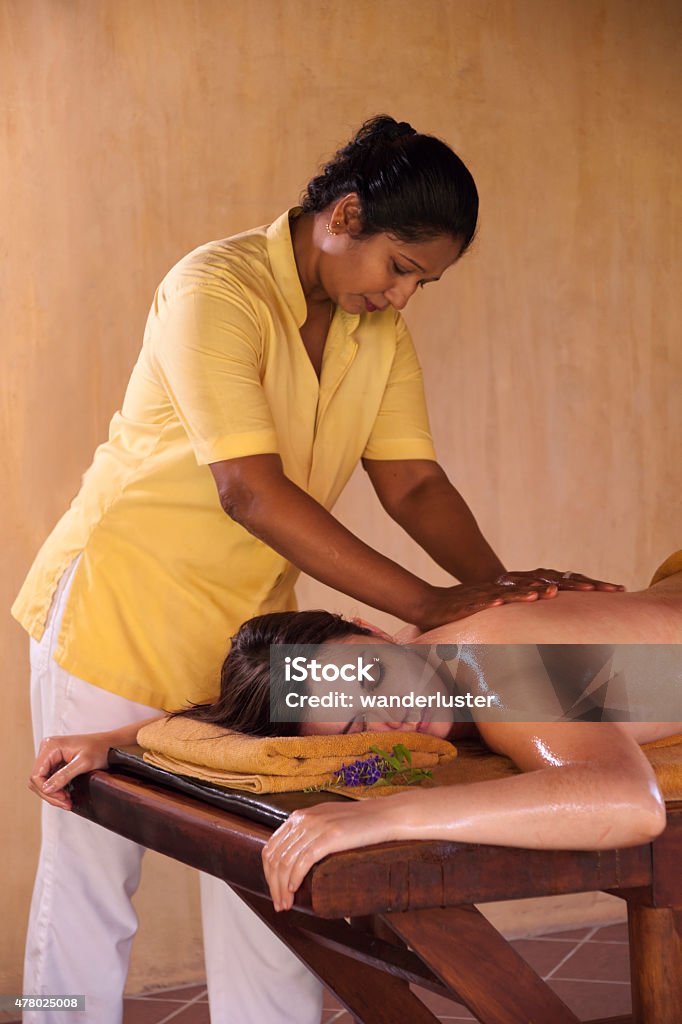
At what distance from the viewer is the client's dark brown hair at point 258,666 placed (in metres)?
1.86

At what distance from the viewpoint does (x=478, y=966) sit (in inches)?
56.0

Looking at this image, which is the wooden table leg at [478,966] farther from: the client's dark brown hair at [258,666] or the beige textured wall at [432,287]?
the beige textured wall at [432,287]

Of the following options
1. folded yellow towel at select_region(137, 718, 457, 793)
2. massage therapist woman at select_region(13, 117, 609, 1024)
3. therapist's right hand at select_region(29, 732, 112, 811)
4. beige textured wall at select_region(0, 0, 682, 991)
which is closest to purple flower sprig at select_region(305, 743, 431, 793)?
folded yellow towel at select_region(137, 718, 457, 793)

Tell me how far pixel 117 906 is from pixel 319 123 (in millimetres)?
2260

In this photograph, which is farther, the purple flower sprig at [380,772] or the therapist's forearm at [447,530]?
the therapist's forearm at [447,530]

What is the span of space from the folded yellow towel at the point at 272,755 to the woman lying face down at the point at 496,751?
95 mm

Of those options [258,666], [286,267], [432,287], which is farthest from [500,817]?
[432,287]

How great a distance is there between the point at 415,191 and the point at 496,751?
0.93 m

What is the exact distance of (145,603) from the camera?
7.35 feet

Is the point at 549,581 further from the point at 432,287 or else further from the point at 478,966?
the point at 432,287

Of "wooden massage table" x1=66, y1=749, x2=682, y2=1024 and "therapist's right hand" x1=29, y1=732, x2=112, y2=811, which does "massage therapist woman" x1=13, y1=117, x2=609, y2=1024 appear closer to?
"therapist's right hand" x1=29, y1=732, x2=112, y2=811

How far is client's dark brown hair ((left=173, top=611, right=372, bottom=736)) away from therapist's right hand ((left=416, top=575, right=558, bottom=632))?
0.14 m

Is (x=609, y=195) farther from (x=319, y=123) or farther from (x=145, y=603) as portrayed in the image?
(x=145, y=603)

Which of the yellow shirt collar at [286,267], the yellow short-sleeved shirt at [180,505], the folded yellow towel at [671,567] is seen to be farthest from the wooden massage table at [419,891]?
the yellow shirt collar at [286,267]
